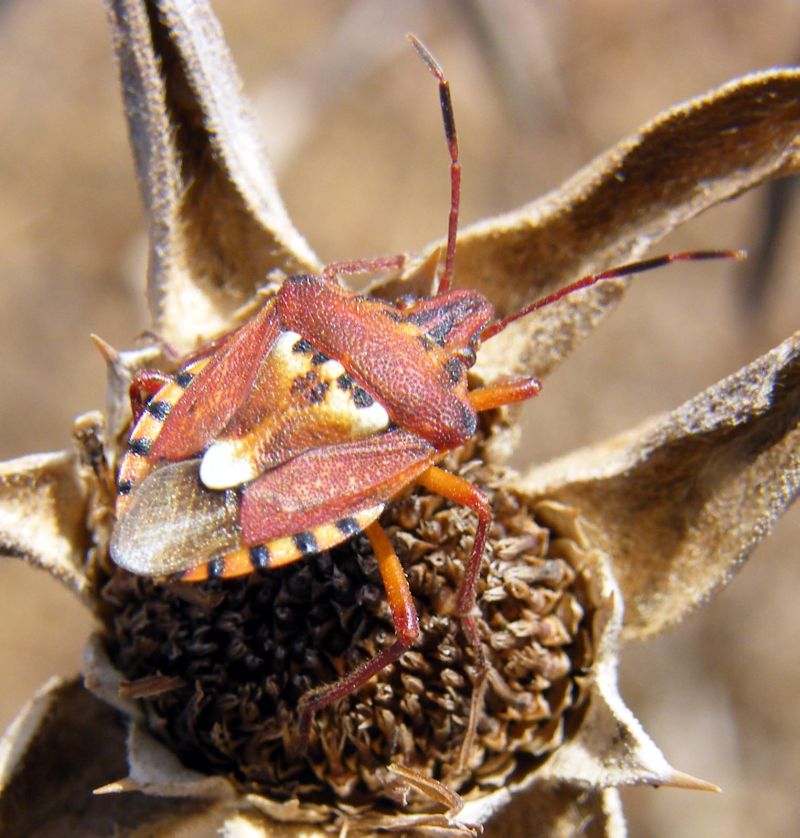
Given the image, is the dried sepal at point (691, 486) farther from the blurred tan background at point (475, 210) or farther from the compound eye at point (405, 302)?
the blurred tan background at point (475, 210)

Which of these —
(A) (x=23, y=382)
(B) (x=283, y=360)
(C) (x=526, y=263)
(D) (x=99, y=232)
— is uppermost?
(D) (x=99, y=232)

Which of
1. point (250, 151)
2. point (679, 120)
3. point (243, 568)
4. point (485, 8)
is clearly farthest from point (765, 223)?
point (243, 568)

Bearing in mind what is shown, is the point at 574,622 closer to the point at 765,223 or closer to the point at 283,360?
the point at 283,360

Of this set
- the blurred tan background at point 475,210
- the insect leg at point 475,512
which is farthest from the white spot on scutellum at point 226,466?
the blurred tan background at point 475,210

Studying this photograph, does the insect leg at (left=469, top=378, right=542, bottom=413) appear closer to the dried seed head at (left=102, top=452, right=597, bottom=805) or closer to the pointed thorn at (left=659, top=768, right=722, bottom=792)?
the dried seed head at (left=102, top=452, right=597, bottom=805)

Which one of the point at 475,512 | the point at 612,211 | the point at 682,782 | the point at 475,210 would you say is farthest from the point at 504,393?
the point at 475,210

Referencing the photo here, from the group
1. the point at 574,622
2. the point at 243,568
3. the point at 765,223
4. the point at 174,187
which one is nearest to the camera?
the point at 243,568

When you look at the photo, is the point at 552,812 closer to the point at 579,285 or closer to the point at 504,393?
the point at 504,393
